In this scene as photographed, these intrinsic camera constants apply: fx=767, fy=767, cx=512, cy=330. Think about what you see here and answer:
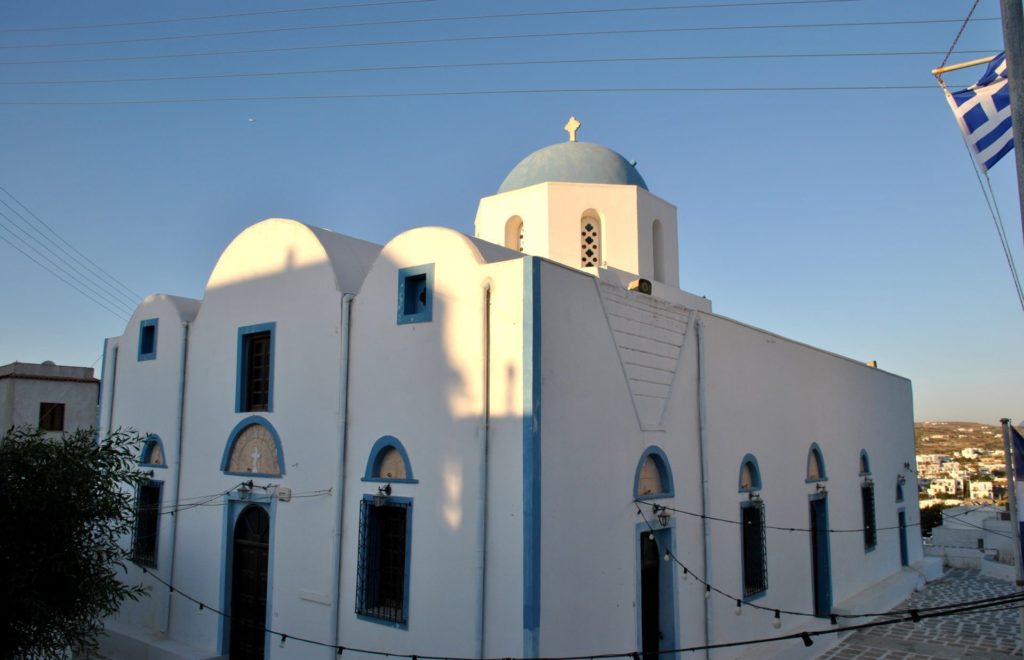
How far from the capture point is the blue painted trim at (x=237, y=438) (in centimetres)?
972

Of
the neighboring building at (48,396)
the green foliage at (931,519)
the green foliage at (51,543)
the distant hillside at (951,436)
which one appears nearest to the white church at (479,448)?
the green foliage at (51,543)

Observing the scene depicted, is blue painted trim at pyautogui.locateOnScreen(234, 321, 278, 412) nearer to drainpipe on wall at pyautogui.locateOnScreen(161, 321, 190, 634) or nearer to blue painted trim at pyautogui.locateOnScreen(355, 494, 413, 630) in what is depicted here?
drainpipe on wall at pyautogui.locateOnScreen(161, 321, 190, 634)

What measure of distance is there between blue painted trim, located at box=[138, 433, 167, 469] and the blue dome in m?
6.71

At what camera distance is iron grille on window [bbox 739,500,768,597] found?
443 inches

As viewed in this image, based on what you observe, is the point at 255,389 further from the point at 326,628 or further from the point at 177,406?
the point at 326,628

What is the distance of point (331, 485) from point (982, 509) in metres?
25.6

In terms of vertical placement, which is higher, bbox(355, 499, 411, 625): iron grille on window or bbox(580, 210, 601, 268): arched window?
bbox(580, 210, 601, 268): arched window

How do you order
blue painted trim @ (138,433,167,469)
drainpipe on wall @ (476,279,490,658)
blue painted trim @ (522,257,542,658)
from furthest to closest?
blue painted trim @ (138,433,167,469) < drainpipe on wall @ (476,279,490,658) < blue painted trim @ (522,257,542,658)

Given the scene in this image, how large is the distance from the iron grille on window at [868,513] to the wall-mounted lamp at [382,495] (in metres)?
11.7

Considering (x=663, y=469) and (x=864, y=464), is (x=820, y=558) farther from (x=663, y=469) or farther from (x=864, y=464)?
(x=663, y=469)

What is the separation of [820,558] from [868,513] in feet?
12.1

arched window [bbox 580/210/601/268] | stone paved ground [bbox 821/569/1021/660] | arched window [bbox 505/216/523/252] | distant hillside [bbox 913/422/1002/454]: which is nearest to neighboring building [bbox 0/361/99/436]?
arched window [bbox 505/216/523/252]

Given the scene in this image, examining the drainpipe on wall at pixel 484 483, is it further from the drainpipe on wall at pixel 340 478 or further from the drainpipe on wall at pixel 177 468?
the drainpipe on wall at pixel 177 468

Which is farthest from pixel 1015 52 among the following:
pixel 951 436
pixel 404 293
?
pixel 951 436
